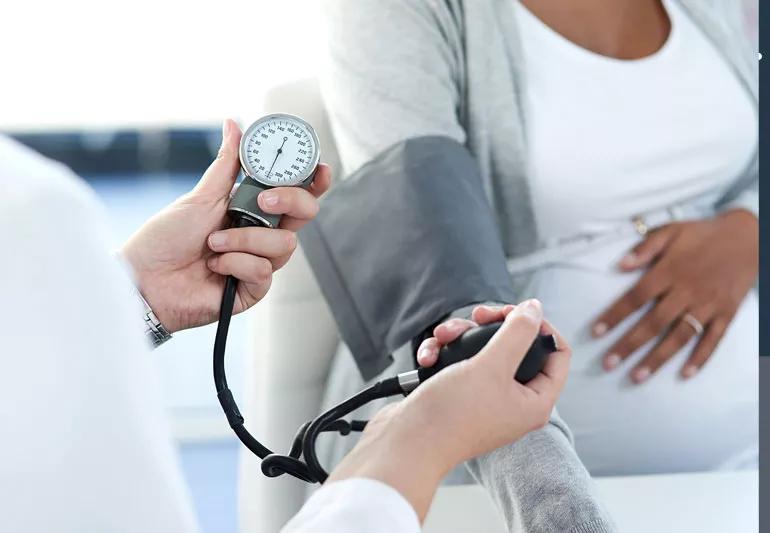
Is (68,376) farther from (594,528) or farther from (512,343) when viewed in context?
(594,528)

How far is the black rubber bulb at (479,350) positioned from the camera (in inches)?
28.7

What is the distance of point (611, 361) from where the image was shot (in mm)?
1303

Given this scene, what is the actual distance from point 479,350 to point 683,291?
668 mm

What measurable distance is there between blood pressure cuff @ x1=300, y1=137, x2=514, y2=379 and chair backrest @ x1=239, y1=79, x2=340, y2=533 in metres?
0.08

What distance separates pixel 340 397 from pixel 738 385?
21.4 inches

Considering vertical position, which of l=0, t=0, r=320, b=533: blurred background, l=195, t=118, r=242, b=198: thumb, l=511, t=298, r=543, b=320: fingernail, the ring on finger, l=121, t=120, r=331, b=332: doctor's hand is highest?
l=511, t=298, r=543, b=320: fingernail

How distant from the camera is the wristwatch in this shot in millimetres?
903

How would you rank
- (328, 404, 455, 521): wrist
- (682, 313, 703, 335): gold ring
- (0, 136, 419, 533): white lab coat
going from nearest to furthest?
(0, 136, 419, 533): white lab coat → (328, 404, 455, 521): wrist → (682, 313, 703, 335): gold ring

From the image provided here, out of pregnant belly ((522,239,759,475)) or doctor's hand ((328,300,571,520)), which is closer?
doctor's hand ((328,300,571,520))

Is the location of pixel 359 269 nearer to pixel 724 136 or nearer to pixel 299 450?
pixel 299 450

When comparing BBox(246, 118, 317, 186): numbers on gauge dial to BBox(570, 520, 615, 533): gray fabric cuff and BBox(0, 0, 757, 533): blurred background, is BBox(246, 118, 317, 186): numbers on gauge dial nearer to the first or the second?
BBox(570, 520, 615, 533): gray fabric cuff

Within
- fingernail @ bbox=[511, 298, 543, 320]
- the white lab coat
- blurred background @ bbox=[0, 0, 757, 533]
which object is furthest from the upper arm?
blurred background @ bbox=[0, 0, 757, 533]

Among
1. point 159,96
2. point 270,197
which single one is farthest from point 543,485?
point 159,96

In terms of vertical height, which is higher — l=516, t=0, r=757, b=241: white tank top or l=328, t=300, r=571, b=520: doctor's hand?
l=328, t=300, r=571, b=520: doctor's hand
